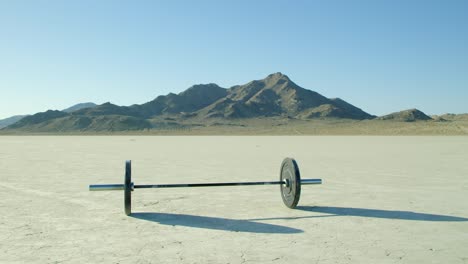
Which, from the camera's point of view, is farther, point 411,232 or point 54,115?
point 54,115

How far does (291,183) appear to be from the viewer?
7.19 meters

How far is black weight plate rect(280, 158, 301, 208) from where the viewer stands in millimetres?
6754

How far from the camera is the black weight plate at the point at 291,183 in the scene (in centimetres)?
675

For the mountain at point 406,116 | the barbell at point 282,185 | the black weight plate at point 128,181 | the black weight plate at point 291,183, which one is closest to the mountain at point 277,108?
the mountain at point 406,116

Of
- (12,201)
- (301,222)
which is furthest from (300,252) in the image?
(12,201)

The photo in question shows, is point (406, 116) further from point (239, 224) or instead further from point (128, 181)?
point (128, 181)

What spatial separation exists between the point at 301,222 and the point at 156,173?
7735 millimetres

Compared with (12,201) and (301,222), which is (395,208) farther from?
(12,201)

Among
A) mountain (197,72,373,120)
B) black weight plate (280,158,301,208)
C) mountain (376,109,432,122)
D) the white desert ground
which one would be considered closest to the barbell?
black weight plate (280,158,301,208)

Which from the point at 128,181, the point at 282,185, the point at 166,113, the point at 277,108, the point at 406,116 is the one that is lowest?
the point at 282,185

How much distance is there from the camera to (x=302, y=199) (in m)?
8.33

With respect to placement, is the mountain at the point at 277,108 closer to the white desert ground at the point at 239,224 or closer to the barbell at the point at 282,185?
the white desert ground at the point at 239,224

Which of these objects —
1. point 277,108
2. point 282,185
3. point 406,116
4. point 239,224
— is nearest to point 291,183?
point 282,185

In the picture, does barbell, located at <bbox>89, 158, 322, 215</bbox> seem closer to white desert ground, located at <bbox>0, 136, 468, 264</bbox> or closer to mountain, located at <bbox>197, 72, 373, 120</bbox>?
white desert ground, located at <bbox>0, 136, 468, 264</bbox>
